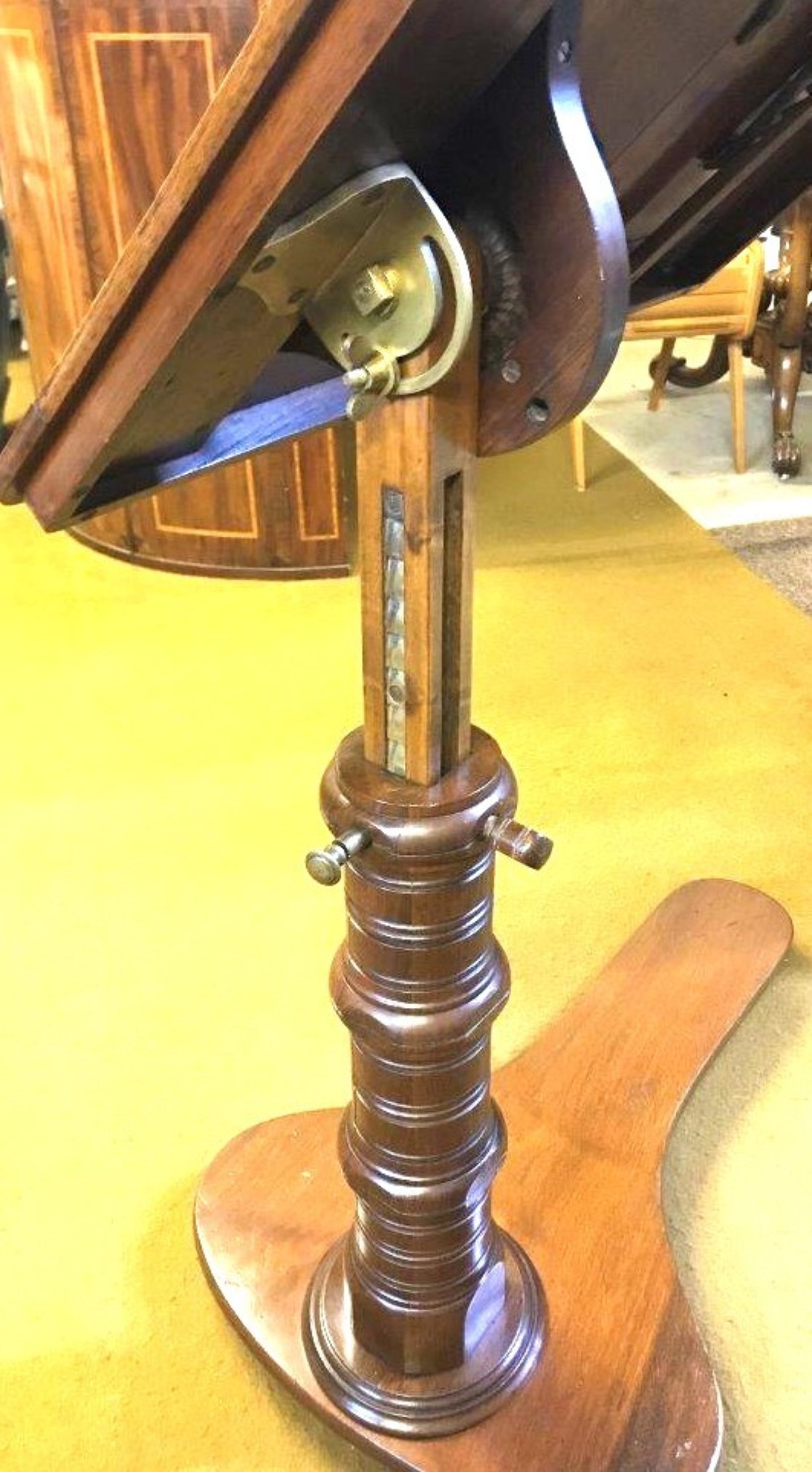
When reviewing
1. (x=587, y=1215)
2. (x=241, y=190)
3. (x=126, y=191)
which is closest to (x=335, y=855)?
(x=241, y=190)

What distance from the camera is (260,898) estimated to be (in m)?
1.72

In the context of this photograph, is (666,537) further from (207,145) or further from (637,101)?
(207,145)

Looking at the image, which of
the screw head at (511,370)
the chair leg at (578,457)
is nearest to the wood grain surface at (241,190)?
the screw head at (511,370)

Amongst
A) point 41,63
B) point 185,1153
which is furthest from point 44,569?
point 185,1153

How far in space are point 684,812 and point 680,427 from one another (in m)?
1.77

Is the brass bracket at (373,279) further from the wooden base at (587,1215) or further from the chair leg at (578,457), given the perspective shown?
the chair leg at (578,457)

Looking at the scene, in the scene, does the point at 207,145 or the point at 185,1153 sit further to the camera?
the point at 185,1153

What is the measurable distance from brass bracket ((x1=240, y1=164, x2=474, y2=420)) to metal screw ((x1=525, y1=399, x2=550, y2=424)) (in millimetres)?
44

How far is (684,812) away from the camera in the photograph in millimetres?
1892

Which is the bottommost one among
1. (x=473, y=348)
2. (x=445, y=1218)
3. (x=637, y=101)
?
(x=445, y=1218)

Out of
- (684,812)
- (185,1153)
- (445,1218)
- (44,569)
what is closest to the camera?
(445,1218)

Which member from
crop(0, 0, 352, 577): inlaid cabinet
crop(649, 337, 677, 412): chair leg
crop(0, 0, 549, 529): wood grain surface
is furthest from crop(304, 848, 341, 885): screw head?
crop(649, 337, 677, 412): chair leg

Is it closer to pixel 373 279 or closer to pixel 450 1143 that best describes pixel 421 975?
pixel 450 1143

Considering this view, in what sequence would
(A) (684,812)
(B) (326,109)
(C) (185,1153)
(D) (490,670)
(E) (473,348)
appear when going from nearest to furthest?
(B) (326,109), (E) (473,348), (C) (185,1153), (A) (684,812), (D) (490,670)
